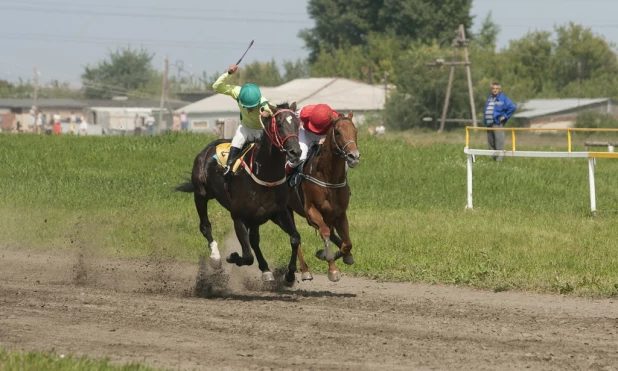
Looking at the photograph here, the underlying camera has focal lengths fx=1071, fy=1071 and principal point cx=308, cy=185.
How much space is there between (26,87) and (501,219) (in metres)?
138

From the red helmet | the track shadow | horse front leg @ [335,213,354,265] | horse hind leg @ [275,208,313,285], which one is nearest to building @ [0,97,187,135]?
the track shadow

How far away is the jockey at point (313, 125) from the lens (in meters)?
14.0

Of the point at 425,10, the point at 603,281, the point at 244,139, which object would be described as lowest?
the point at 603,281

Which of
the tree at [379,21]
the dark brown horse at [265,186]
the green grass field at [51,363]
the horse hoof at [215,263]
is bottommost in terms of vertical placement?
the horse hoof at [215,263]

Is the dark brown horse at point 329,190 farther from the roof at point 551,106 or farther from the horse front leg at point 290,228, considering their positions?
the roof at point 551,106

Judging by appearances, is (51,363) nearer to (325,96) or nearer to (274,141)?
(274,141)

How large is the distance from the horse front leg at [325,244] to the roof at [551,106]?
66.0 meters

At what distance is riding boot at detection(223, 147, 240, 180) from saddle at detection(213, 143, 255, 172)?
85 mm

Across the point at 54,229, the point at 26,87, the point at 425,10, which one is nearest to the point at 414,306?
the point at 54,229

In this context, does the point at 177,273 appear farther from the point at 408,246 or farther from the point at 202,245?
the point at 408,246

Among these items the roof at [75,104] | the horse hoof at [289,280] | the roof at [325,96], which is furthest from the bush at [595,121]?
the horse hoof at [289,280]

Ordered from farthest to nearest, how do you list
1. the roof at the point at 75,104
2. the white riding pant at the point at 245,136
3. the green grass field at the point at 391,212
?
the roof at the point at 75,104 → the green grass field at the point at 391,212 → the white riding pant at the point at 245,136

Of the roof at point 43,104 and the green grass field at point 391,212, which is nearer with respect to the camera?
the green grass field at point 391,212

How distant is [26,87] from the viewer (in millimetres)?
150125
